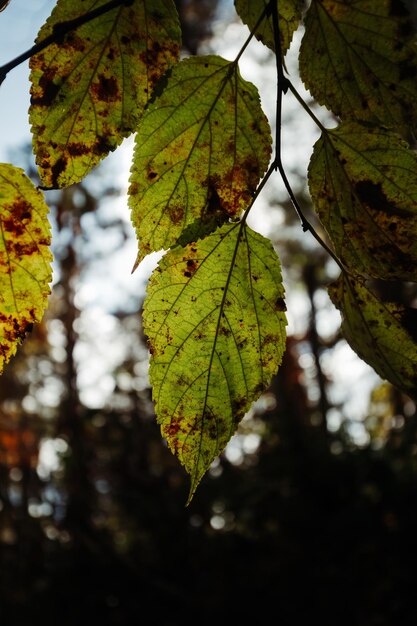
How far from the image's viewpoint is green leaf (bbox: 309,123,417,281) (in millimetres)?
340

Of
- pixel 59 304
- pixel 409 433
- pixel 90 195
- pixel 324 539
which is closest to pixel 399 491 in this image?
pixel 324 539

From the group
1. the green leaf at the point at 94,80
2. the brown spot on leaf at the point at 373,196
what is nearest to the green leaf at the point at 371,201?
the brown spot on leaf at the point at 373,196

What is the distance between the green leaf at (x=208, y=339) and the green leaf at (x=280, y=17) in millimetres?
160

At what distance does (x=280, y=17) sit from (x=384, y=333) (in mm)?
253

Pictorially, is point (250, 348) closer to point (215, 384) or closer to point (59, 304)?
point (215, 384)

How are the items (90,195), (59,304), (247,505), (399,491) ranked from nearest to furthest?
(399,491)
(247,505)
(90,195)
(59,304)

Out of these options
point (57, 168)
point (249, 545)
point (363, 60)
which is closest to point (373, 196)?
point (363, 60)

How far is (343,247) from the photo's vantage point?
35 centimetres

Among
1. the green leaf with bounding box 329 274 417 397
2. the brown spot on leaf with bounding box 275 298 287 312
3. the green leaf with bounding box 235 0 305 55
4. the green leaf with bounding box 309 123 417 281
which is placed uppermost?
the green leaf with bounding box 235 0 305 55

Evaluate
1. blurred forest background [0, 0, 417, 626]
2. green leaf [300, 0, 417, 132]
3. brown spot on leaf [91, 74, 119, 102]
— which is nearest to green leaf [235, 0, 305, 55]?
green leaf [300, 0, 417, 132]

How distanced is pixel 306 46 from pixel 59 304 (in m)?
9.11

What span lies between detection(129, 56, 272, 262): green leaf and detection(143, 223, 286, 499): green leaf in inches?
1.0

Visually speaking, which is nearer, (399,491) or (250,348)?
(250,348)

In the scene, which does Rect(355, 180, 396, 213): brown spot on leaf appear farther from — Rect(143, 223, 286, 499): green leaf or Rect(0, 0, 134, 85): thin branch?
Rect(0, 0, 134, 85): thin branch
